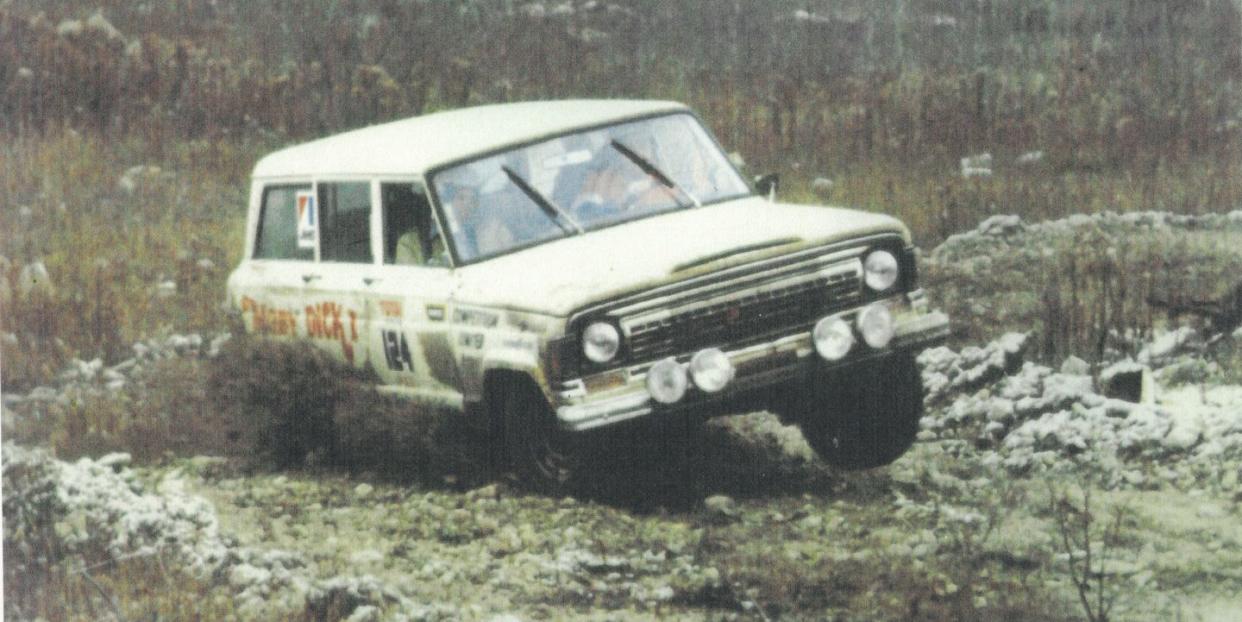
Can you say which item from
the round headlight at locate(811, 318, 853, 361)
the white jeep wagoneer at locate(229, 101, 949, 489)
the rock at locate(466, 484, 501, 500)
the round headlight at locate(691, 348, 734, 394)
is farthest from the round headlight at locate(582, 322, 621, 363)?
the rock at locate(466, 484, 501, 500)

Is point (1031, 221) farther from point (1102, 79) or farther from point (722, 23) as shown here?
point (722, 23)

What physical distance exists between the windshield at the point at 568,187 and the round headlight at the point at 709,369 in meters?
0.77

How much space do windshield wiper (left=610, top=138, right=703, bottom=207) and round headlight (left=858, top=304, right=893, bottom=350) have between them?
2.73ft

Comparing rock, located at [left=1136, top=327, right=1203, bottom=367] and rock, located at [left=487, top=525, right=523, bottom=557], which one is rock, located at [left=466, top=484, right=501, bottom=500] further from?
rock, located at [left=1136, top=327, right=1203, bottom=367]

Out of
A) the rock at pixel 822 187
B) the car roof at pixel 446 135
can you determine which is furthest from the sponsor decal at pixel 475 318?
the rock at pixel 822 187

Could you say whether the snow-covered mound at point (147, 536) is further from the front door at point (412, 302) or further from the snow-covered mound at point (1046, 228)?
the snow-covered mound at point (1046, 228)

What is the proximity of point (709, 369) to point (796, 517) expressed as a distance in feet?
2.13

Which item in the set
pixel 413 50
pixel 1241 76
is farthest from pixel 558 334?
pixel 1241 76

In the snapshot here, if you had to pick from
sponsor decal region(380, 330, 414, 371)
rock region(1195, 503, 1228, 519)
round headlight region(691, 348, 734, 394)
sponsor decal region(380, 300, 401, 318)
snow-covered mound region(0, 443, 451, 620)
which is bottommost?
snow-covered mound region(0, 443, 451, 620)

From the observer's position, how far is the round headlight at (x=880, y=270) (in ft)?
18.0

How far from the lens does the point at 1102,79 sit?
599 cm

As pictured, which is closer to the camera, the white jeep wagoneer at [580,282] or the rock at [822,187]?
the white jeep wagoneer at [580,282]

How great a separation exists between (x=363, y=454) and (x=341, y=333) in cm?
45

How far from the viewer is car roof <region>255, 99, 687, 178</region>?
5.95m
